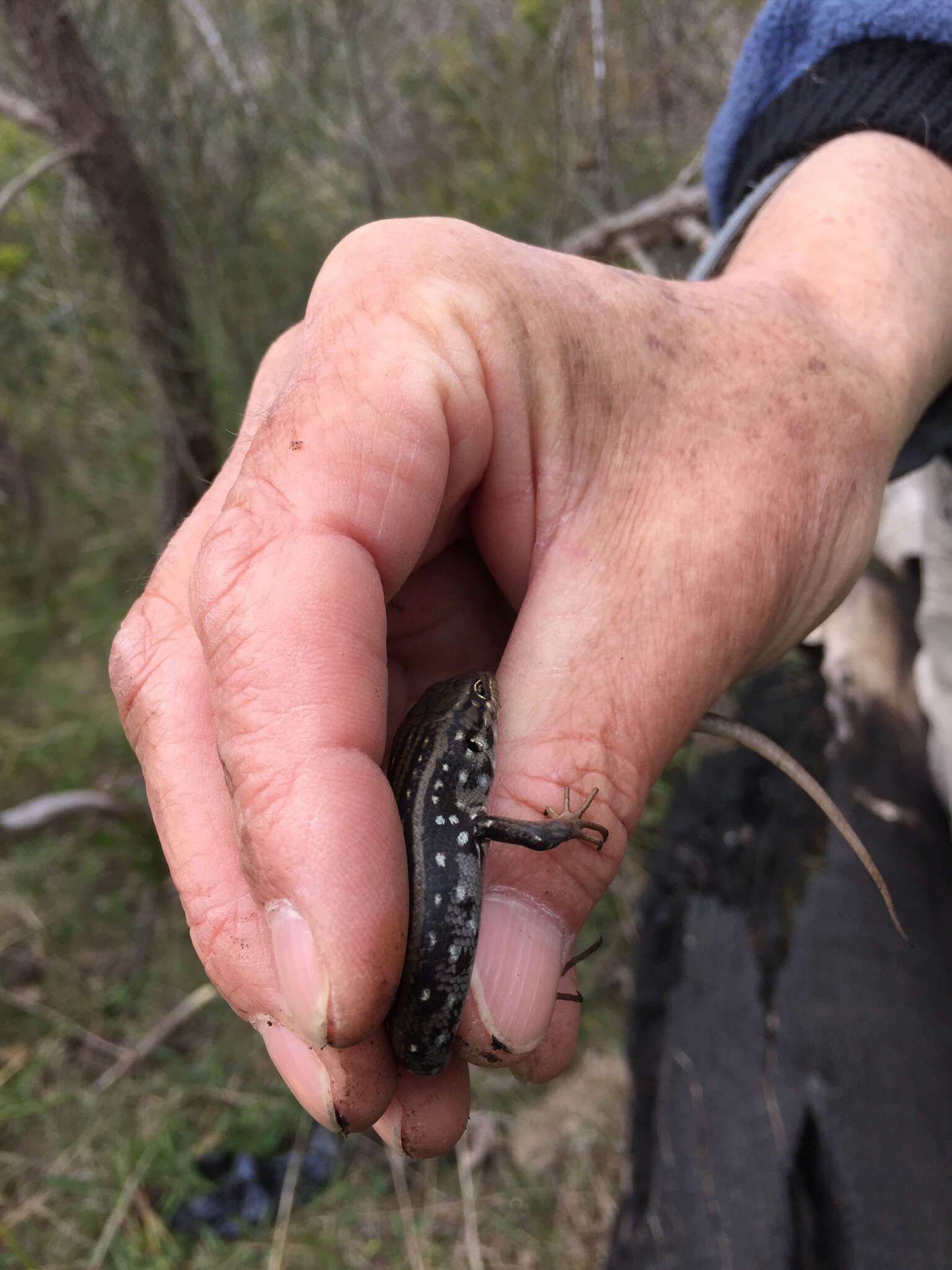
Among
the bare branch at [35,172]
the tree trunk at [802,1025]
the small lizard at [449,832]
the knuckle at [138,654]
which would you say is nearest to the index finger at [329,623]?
the small lizard at [449,832]

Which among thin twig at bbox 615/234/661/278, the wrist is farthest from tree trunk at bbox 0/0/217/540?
the wrist

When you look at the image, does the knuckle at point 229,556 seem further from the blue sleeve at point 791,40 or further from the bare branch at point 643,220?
the bare branch at point 643,220

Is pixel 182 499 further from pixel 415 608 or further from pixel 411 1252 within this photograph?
pixel 411 1252

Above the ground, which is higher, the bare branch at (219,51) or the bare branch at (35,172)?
the bare branch at (219,51)

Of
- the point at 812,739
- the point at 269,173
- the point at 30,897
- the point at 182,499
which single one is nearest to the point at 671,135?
the point at 269,173

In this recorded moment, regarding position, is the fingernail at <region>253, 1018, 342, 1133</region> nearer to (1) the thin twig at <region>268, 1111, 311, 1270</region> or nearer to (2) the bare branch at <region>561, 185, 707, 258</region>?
(1) the thin twig at <region>268, 1111, 311, 1270</region>
